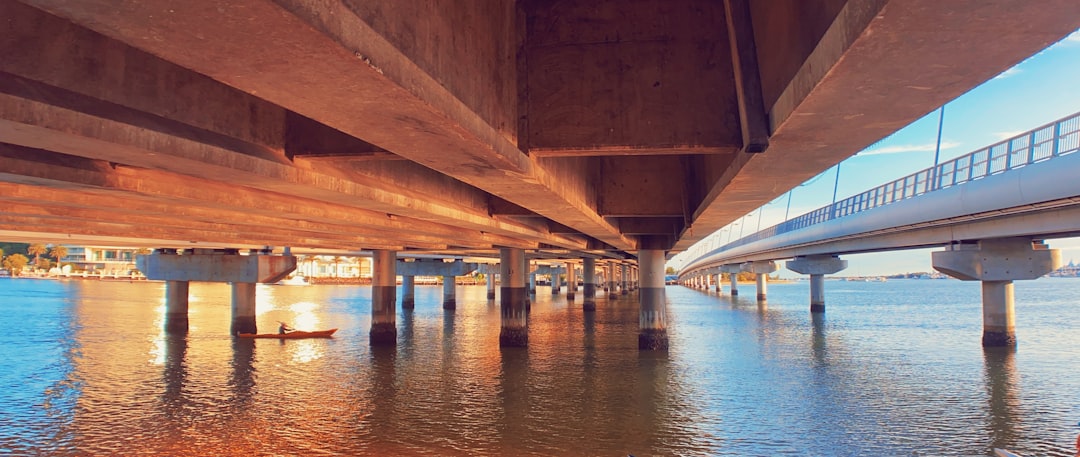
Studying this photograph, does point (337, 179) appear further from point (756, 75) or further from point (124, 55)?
point (756, 75)

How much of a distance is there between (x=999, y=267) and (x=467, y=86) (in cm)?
3674

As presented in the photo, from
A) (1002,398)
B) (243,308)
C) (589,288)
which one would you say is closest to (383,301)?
(243,308)

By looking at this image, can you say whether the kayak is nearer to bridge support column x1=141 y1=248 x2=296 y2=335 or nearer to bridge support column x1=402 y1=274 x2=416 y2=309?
bridge support column x1=141 y1=248 x2=296 y2=335

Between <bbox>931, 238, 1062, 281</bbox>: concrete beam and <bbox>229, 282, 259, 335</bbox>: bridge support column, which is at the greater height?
<bbox>931, 238, 1062, 281</bbox>: concrete beam

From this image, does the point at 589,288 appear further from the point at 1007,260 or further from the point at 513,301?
the point at 1007,260

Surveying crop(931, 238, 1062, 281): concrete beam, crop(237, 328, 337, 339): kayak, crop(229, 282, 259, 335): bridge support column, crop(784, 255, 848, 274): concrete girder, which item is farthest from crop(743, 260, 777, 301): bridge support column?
crop(229, 282, 259, 335): bridge support column

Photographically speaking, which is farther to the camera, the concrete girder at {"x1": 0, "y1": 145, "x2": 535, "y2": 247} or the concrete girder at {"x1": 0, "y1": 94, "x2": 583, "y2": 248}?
the concrete girder at {"x1": 0, "y1": 145, "x2": 535, "y2": 247}

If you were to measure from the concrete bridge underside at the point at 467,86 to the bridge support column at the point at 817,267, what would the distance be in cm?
5959

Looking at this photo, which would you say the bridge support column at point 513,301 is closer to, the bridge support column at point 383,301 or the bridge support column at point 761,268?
the bridge support column at point 383,301

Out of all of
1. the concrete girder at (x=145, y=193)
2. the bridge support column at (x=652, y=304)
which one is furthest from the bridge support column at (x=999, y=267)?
the concrete girder at (x=145, y=193)

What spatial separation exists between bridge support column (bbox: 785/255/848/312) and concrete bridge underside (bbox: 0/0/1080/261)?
59.6 meters

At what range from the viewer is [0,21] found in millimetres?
5488

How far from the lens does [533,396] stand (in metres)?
23.1

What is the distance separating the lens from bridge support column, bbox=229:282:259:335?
43.6m
